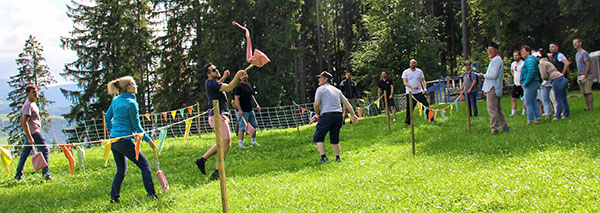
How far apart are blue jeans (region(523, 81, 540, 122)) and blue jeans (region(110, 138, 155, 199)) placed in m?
7.90

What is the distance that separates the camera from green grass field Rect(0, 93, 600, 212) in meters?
5.02

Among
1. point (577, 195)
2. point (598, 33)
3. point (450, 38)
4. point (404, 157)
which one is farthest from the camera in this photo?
point (450, 38)

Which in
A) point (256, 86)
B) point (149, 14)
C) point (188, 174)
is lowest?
point (188, 174)

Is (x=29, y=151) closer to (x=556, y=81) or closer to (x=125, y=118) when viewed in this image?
(x=125, y=118)

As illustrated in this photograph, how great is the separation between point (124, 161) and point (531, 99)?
8.35 metres

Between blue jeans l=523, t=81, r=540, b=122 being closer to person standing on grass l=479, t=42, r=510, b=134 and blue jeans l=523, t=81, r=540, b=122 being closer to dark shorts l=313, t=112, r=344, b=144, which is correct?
person standing on grass l=479, t=42, r=510, b=134

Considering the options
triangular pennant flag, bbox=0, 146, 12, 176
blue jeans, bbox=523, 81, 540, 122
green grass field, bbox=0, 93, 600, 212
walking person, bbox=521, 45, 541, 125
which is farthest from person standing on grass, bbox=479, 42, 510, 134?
triangular pennant flag, bbox=0, 146, 12, 176

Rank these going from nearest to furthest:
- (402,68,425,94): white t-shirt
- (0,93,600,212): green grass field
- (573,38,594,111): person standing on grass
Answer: (0,93,600,212): green grass field, (573,38,594,111): person standing on grass, (402,68,425,94): white t-shirt

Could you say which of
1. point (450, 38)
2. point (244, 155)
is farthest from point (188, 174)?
point (450, 38)

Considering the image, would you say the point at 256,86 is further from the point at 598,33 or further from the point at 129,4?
the point at 598,33

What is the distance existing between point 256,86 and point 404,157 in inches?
1026

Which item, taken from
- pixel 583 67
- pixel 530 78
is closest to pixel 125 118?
pixel 530 78

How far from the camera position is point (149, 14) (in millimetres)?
36094

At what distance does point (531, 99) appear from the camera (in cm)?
979
